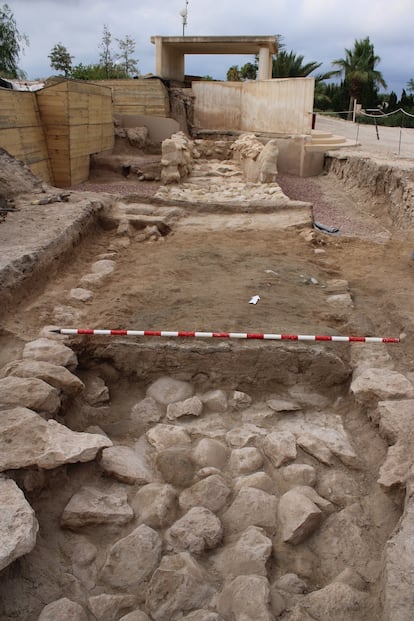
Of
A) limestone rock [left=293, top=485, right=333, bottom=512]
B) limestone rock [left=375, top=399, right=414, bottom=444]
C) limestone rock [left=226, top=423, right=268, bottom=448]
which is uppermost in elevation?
limestone rock [left=375, top=399, right=414, bottom=444]

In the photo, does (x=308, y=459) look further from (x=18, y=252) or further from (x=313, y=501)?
(x=18, y=252)

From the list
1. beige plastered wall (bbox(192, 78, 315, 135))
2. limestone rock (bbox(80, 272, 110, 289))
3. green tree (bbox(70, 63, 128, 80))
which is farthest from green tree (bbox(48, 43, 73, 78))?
limestone rock (bbox(80, 272, 110, 289))

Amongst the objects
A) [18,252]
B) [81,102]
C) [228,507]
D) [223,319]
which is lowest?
[228,507]

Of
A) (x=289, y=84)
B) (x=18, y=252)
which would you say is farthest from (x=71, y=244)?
(x=289, y=84)

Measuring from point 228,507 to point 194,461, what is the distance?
400 millimetres

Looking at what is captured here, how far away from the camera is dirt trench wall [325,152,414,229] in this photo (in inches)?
338

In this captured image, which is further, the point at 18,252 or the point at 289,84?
the point at 289,84

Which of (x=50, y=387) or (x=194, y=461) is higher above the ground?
(x=50, y=387)

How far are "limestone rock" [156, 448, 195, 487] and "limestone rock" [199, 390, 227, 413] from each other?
1.81ft

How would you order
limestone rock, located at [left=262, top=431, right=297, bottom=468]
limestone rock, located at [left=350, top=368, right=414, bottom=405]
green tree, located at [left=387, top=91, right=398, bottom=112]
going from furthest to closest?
green tree, located at [left=387, top=91, right=398, bottom=112]
limestone rock, located at [left=350, top=368, right=414, bottom=405]
limestone rock, located at [left=262, top=431, right=297, bottom=468]

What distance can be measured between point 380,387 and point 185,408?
1.32 meters

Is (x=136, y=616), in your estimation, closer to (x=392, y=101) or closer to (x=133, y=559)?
(x=133, y=559)

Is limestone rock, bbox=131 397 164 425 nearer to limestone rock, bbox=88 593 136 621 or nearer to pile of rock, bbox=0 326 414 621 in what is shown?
pile of rock, bbox=0 326 414 621

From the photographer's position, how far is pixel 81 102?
11.4m
